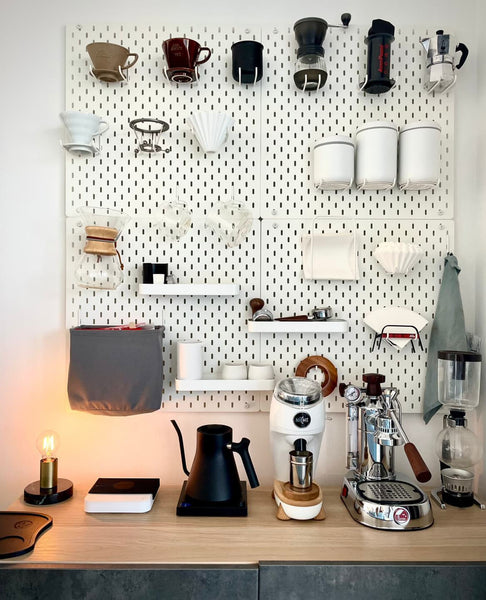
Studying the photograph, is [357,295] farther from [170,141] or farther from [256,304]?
[170,141]

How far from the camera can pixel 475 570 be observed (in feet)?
4.42

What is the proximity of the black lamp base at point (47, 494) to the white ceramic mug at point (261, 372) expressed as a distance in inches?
28.0

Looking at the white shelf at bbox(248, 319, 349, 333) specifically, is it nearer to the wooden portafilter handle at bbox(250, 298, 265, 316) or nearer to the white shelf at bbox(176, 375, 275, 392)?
the wooden portafilter handle at bbox(250, 298, 265, 316)

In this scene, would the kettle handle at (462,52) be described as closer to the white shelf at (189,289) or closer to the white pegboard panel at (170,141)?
the white pegboard panel at (170,141)

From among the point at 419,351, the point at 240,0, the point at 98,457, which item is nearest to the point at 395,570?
the point at 419,351

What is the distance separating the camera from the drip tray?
1576mm

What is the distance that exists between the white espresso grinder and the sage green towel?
0.43 m

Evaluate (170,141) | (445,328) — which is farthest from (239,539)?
(170,141)

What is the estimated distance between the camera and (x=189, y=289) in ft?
5.85

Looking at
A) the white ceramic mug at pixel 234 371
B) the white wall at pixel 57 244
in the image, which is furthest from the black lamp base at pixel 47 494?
the white ceramic mug at pixel 234 371

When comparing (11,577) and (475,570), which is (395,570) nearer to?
(475,570)

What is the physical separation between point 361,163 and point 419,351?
27.8 inches

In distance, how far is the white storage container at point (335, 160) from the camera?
179cm

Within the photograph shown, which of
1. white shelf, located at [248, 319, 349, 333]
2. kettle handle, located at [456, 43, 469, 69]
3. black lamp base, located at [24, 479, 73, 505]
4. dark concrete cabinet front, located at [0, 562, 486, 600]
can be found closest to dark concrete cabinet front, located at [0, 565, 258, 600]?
dark concrete cabinet front, located at [0, 562, 486, 600]
